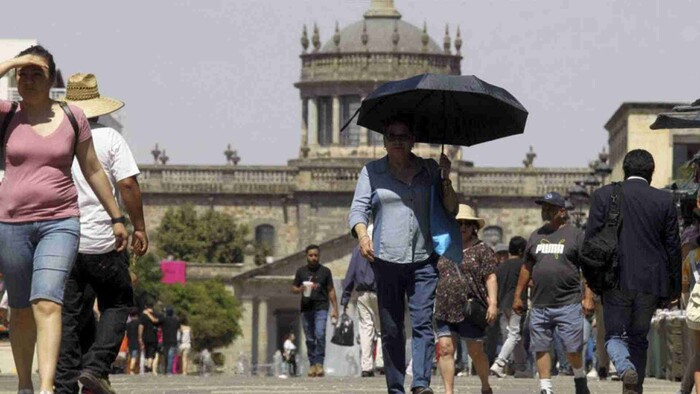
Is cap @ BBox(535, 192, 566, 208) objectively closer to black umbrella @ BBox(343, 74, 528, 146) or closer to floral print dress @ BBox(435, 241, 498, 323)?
floral print dress @ BBox(435, 241, 498, 323)

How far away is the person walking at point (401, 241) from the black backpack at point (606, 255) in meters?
0.88

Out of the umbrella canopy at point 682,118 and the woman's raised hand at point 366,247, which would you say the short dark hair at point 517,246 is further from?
the woman's raised hand at point 366,247

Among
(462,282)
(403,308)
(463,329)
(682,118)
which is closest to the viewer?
(403,308)

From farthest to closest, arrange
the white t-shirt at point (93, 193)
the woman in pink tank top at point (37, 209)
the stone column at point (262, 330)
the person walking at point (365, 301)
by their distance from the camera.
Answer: the stone column at point (262, 330) < the person walking at point (365, 301) < the white t-shirt at point (93, 193) < the woman in pink tank top at point (37, 209)

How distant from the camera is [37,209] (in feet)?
44.8

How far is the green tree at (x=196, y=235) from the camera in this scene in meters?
113

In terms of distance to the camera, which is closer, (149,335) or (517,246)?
(517,246)

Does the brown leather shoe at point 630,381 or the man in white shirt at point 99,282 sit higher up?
the man in white shirt at point 99,282

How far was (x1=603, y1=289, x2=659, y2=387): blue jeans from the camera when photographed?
52.6 ft

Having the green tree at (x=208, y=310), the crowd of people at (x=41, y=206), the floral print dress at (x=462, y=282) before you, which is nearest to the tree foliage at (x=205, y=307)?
the green tree at (x=208, y=310)

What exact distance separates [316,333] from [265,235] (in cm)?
9137

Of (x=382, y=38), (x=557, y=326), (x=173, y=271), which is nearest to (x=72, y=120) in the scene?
(x=557, y=326)

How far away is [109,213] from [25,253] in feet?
2.78

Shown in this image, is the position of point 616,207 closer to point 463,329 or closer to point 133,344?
point 463,329
